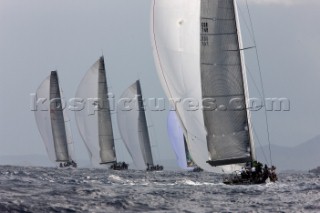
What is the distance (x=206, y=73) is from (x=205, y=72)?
0.08m

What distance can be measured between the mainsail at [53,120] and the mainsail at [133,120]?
6916mm

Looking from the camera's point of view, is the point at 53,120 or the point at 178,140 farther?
the point at 53,120

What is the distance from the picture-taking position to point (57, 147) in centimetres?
8206

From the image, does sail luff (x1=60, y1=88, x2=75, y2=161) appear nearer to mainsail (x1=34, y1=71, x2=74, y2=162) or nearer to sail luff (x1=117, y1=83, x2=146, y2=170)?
mainsail (x1=34, y1=71, x2=74, y2=162)

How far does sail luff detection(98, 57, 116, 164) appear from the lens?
73.1 metres

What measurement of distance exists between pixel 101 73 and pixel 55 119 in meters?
10.6

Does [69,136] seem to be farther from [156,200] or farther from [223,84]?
[156,200]

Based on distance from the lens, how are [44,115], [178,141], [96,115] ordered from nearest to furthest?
1. [96,115]
2. [178,141]
3. [44,115]

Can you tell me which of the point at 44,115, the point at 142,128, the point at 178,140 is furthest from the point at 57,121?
the point at 178,140

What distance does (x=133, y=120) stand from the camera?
77.2 metres

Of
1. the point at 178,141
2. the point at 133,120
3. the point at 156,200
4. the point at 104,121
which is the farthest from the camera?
the point at 133,120

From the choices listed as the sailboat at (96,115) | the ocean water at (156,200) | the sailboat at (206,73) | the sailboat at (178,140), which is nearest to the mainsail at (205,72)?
the sailboat at (206,73)

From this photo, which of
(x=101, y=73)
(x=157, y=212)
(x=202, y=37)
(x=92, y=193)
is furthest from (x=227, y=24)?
(x=101, y=73)

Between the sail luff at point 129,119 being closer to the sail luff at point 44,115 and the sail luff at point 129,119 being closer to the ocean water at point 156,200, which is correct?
the sail luff at point 44,115
